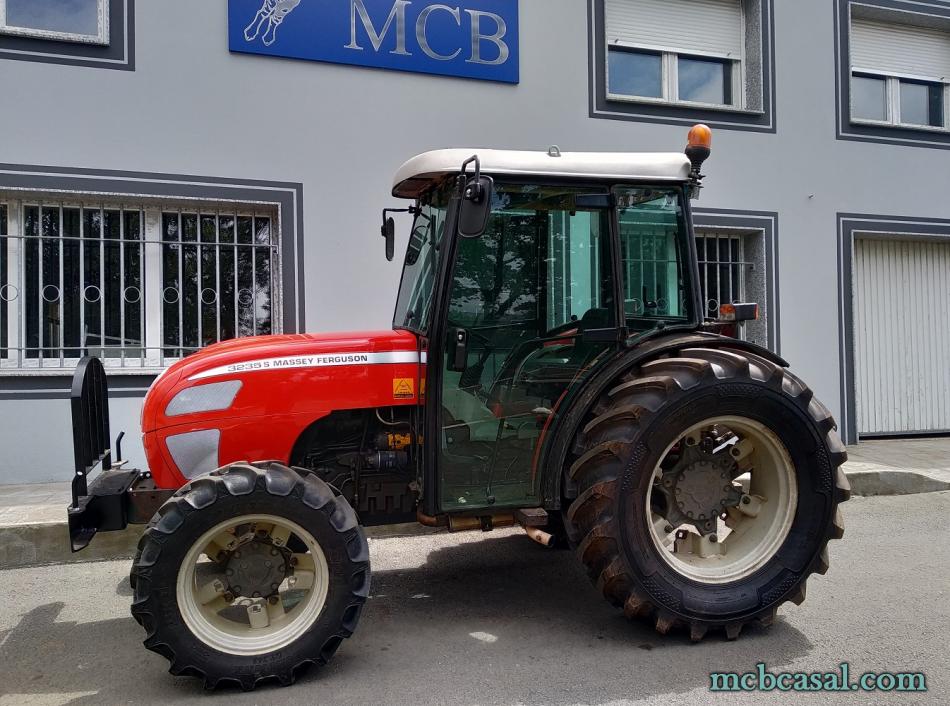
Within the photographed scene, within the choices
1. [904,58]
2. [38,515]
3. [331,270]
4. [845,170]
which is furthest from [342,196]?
[904,58]

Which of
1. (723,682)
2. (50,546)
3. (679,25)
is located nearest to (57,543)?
(50,546)

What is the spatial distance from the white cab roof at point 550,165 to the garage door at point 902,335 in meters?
6.59

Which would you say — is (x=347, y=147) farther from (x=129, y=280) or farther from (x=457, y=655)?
(x=457, y=655)

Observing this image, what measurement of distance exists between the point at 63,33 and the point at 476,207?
5421 mm

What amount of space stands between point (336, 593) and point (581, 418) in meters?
1.43

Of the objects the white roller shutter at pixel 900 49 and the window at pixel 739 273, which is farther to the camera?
the white roller shutter at pixel 900 49

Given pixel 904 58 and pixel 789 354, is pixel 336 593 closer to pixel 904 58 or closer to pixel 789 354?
pixel 789 354

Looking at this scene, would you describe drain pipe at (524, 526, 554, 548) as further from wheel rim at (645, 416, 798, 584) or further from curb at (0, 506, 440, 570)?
curb at (0, 506, 440, 570)

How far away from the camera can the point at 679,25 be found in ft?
27.9

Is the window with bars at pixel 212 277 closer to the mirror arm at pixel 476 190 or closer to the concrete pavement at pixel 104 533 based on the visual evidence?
the concrete pavement at pixel 104 533

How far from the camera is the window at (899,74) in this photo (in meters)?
9.12

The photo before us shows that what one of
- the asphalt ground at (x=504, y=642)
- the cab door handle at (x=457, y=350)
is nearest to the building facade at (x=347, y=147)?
the asphalt ground at (x=504, y=642)

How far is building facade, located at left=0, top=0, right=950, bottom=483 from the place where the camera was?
21.6 ft

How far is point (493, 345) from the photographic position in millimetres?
3664
